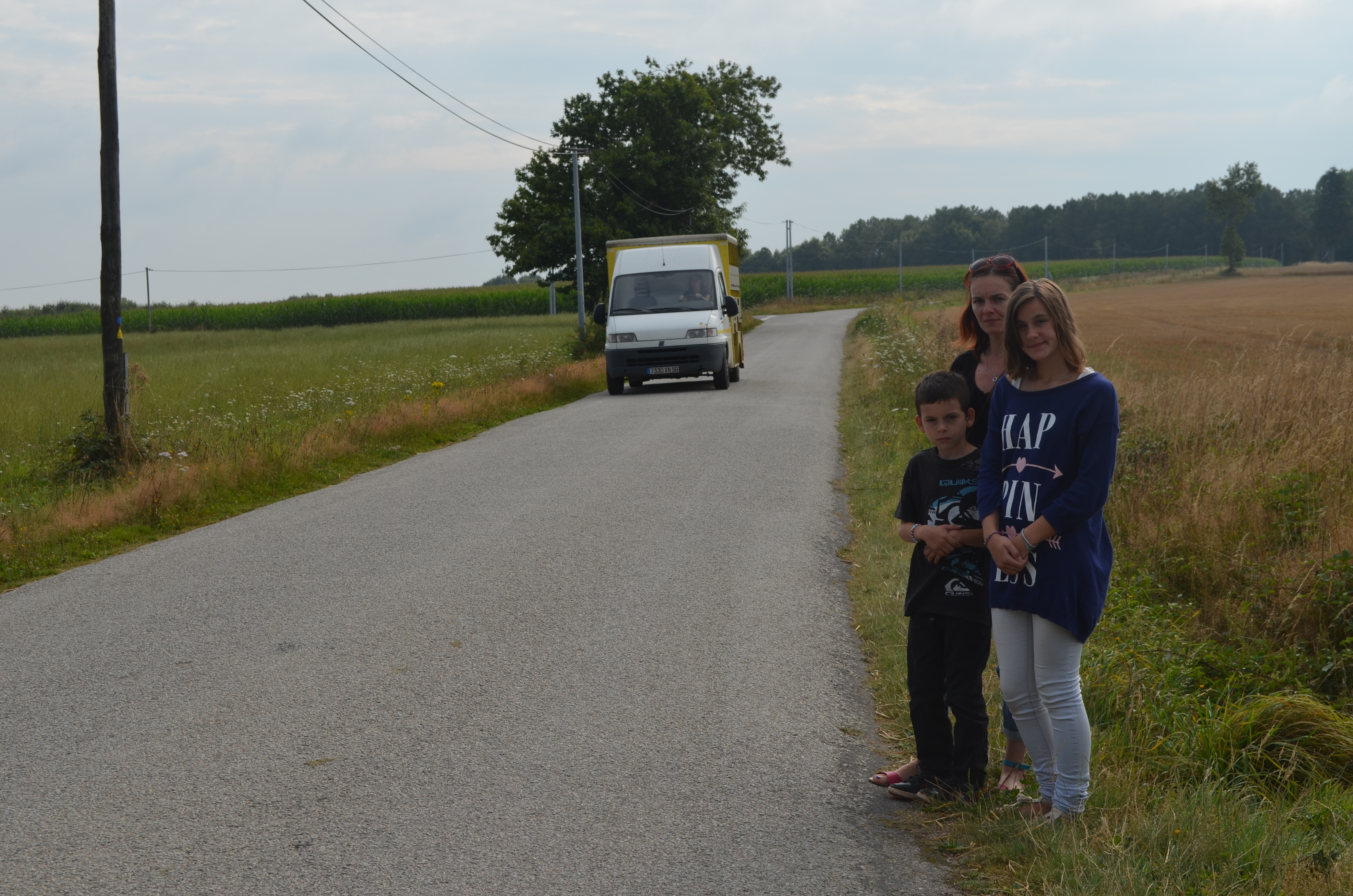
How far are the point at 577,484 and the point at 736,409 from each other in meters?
6.66

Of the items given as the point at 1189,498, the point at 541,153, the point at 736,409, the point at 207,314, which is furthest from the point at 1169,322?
the point at 207,314

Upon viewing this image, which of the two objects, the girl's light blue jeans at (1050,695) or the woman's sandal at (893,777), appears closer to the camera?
the girl's light blue jeans at (1050,695)

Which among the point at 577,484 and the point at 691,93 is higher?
the point at 691,93

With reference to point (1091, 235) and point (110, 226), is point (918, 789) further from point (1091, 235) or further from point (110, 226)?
point (1091, 235)

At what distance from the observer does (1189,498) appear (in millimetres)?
7844

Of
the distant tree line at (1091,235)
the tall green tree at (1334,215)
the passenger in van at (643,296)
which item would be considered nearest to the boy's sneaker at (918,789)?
the passenger in van at (643,296)

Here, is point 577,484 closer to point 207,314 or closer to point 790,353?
point 790,353

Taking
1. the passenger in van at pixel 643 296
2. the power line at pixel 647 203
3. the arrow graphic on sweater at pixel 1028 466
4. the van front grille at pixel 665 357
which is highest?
the power line at pixel 647 203

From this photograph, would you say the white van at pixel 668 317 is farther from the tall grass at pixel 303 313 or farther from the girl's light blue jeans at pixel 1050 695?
the tall grass at pixel 303 313

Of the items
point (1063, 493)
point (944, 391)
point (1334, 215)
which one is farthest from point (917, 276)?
point (1063, 493)

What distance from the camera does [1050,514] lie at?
10.4ft

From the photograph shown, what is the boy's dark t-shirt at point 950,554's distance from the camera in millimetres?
3592

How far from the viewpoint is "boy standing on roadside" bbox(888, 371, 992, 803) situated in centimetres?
359

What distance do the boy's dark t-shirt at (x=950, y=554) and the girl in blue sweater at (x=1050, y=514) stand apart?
6.2 inches
